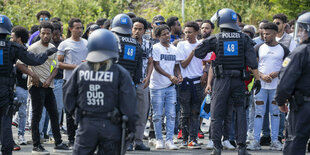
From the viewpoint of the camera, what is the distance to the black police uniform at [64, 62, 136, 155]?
6.12 meters

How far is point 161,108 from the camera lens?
403 inches

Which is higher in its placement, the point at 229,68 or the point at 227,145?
the point at 229,68

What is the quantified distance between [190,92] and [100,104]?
4510 mm

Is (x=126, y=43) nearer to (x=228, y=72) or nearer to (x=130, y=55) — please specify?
(x=130, y=55)

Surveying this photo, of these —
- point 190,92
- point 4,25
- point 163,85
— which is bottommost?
point 190,92

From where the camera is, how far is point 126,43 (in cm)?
924

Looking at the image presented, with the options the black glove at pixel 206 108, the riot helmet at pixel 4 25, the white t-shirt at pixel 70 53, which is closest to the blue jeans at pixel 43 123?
the white t-shirt at pixel 70 53

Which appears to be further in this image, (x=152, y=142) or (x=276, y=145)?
(x=152, y=142)

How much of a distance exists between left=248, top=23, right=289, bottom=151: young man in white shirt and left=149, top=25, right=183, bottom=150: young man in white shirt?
1.53m

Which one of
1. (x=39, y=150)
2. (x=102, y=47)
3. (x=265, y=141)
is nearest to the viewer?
(x=102, y=47)

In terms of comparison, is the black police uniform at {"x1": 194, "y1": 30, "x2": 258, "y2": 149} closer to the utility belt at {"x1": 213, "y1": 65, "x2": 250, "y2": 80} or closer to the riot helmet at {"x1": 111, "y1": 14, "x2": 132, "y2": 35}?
the utility belt at {"x1": 213, "y1": 65, "x2": 250, "y2": 80}

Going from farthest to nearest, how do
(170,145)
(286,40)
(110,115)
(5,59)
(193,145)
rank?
(286,40) < (193,145) < (170,145) < (5,59) < (110,115)

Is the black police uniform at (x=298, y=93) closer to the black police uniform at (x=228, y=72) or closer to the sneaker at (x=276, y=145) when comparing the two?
the black police uniform at (x=228, y=72)

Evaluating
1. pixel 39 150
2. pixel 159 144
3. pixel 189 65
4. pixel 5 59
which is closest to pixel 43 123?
pixel 39 150
